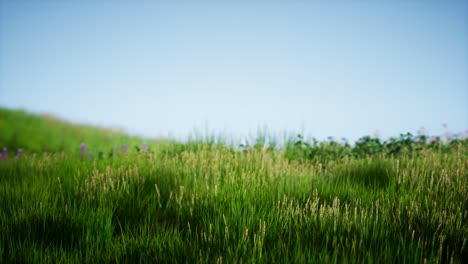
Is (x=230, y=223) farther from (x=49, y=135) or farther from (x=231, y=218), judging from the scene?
(x=49, y=135)

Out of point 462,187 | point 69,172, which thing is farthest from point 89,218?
point 462,187

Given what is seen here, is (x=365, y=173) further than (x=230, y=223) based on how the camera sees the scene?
Yes

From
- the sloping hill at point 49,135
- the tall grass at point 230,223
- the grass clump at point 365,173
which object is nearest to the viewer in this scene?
the tall grass at point 230,223

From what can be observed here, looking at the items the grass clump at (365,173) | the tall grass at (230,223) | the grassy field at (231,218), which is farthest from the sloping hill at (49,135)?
the tall grass at (230,223)

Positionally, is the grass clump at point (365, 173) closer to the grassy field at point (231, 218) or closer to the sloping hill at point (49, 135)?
the grassy field at point (231, 218)

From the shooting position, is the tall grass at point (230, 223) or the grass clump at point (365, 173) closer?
the tall grass at point (230, 223)

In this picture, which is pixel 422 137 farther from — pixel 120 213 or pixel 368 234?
pixel 120 213

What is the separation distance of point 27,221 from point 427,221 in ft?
11.4

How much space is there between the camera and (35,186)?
15.7 ft

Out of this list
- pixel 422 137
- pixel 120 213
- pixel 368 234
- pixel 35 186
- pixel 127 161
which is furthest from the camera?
pixel 422 137

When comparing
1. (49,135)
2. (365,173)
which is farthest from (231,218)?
(49,135)

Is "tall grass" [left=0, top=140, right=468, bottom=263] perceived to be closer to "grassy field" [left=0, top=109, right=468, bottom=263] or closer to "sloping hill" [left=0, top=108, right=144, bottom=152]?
"grassy field" [left=0, top=109, right=468, bottom=263]

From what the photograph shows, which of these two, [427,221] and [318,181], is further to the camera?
[318,181]

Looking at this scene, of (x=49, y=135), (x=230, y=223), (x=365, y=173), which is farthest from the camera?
(x=49, y=135)
